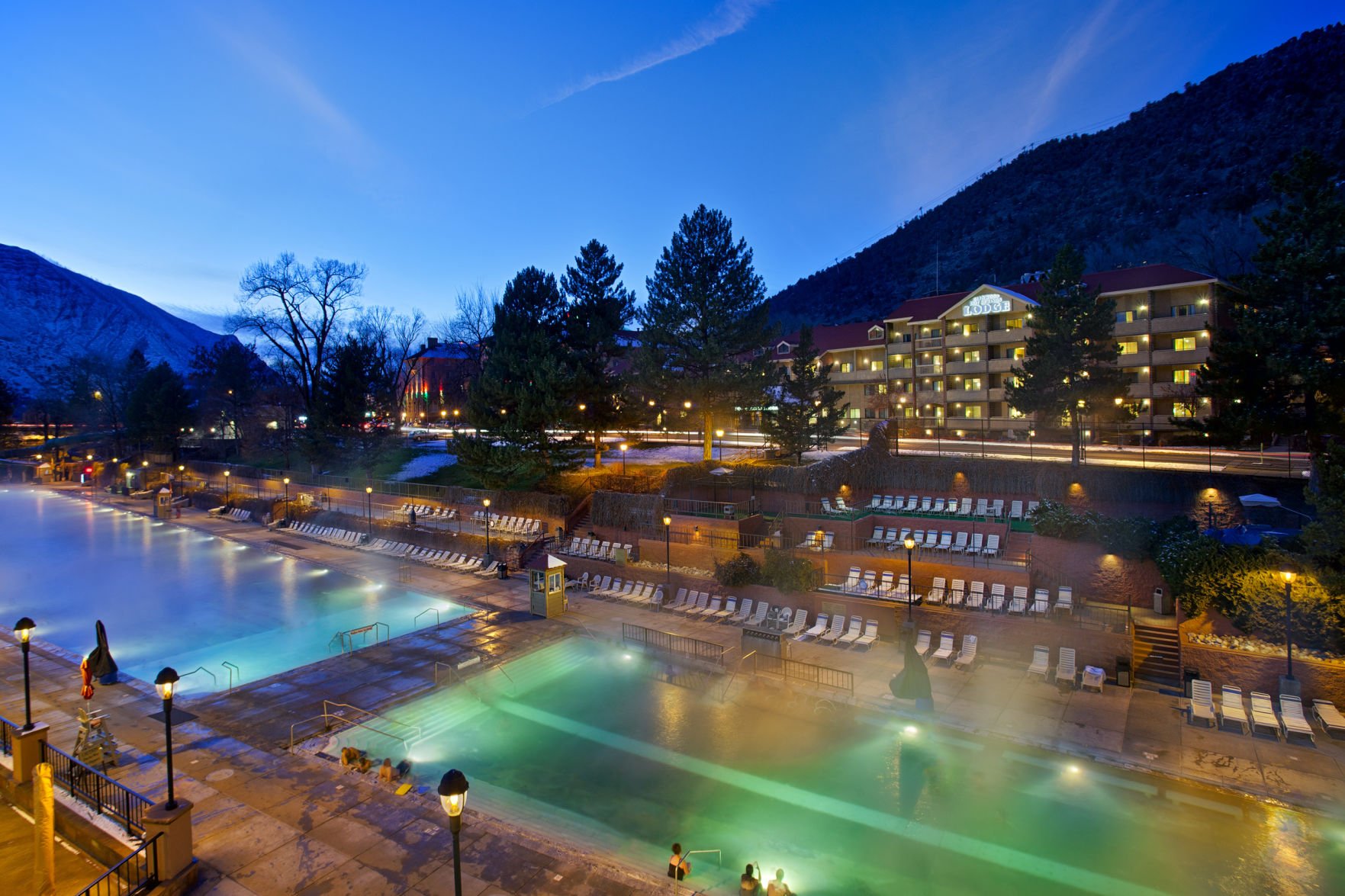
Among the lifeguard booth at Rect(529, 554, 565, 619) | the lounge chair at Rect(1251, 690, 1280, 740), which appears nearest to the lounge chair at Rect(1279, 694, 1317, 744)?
the lounge chair at Rect(1251, 690, 1280, 740)

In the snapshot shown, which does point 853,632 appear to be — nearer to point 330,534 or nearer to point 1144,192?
point 330,534

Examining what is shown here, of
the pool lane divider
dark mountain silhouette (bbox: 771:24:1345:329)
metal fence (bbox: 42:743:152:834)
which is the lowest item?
the pool lane divider

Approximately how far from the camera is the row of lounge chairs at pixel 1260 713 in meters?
13.1

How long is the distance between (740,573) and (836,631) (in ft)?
12.8

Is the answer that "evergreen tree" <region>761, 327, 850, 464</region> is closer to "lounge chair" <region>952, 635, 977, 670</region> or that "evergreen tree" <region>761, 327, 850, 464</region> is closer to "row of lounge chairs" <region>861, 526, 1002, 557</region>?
"row of lounge chairs" <region>861, 526, 1002, 557</region>

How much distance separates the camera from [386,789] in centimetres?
1192

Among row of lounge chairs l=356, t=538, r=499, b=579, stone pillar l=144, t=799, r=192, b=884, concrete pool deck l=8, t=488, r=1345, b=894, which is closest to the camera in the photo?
stone pillar l=144, t=799, r=192, b=884

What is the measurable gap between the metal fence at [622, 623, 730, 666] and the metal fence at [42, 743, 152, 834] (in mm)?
11629

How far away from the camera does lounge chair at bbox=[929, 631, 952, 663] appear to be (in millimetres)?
17547

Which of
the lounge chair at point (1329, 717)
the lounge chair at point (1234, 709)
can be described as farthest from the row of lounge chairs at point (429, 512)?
the lounge chair at point (1329, 717)

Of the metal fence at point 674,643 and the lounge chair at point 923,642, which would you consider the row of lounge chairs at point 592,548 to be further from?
the lounge chair at point 923,642

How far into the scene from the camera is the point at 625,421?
34.4 m

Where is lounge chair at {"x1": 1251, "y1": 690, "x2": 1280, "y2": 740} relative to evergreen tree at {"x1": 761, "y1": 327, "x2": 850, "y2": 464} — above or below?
below

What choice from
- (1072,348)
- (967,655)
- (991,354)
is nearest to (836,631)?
(967,655)
